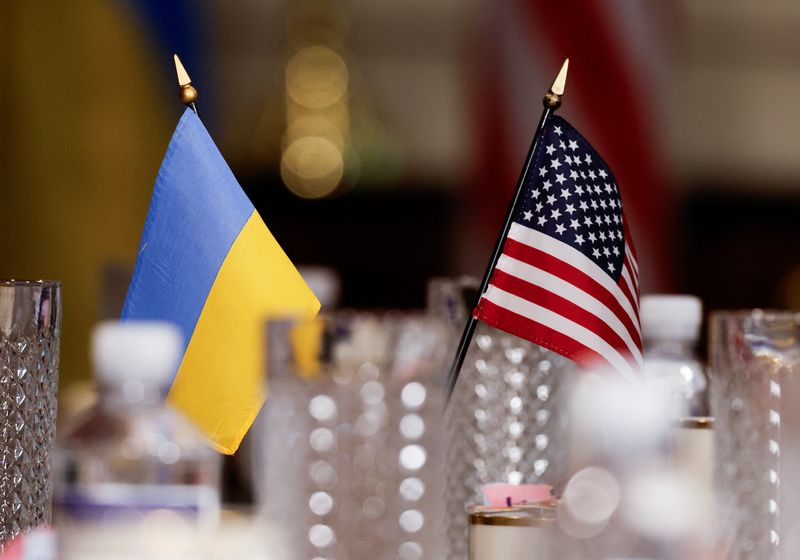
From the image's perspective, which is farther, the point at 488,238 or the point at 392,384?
the point at 488,238

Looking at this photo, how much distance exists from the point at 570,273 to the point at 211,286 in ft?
0.96

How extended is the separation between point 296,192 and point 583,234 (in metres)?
4.44

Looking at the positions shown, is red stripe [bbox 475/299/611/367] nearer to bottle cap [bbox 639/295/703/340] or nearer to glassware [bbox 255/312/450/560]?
bottle cap [bbox 639/295/703/340]

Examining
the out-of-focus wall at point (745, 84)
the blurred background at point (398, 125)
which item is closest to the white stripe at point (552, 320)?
the blurred background at point (398, 125)

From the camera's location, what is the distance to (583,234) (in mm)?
1100

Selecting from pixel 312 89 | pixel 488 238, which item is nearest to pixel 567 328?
pixel 488 238

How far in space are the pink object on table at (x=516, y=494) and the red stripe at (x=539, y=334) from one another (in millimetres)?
157

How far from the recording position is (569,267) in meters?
1.09

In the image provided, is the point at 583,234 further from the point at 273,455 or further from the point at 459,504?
the point at 273,455

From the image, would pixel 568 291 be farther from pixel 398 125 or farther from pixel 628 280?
pixel 398 125

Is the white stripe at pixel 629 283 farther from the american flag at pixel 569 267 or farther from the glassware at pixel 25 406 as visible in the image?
the glassware at pixel 25 406

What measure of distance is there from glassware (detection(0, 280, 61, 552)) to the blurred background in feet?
7.32

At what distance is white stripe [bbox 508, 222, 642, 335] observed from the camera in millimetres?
1091

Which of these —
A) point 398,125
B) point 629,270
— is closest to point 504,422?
point 629,270
